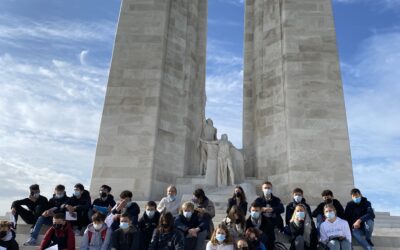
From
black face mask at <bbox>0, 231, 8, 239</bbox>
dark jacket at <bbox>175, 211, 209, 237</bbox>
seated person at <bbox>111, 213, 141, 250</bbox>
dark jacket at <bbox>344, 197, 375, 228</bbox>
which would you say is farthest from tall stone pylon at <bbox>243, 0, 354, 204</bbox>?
black face mask at <bbox>0, 231, 8, 239</bbox>

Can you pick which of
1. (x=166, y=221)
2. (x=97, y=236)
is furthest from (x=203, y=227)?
(x=97, y=236)

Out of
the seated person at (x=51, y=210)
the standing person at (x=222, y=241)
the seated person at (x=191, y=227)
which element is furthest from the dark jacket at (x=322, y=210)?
the seated person at (x=51, y=210)

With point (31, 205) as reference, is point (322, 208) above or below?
above

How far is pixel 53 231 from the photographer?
693 cm

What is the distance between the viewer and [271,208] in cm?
732

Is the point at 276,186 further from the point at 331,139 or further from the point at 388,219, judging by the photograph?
the point at 388,219

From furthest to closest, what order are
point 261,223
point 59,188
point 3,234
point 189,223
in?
point 59,188
point 261,223
point 189,223
point 3,234

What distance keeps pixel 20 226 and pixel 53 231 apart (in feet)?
7.99

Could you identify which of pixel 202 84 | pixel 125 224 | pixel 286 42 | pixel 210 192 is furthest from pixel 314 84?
pixel 125 224

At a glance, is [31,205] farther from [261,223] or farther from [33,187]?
[261,223]

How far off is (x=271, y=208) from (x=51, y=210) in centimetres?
484

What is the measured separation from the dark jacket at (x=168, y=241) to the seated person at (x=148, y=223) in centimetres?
67

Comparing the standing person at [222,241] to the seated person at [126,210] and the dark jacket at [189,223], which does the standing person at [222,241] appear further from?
the seated person at [126,210]

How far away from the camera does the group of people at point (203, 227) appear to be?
21.2 feet
